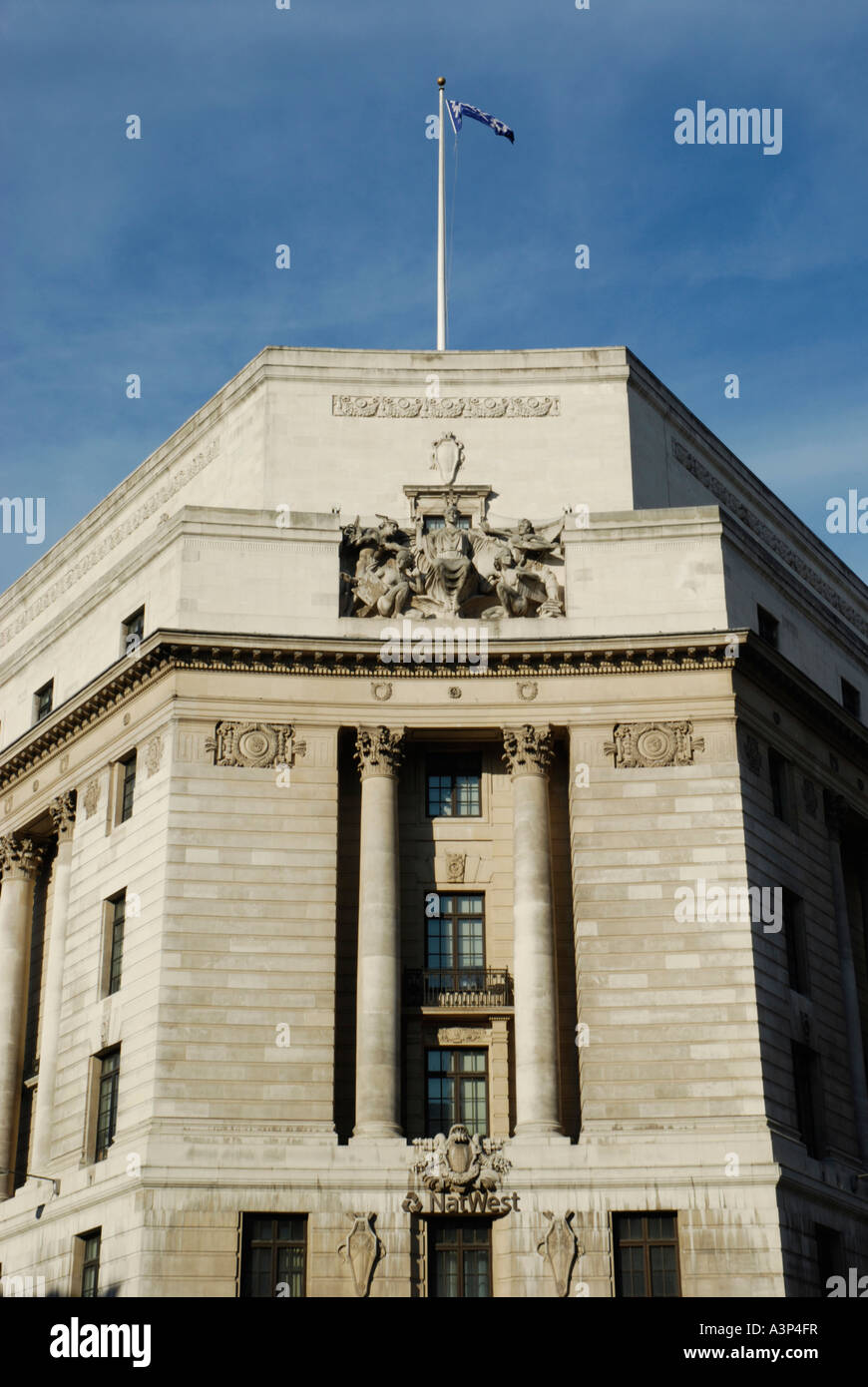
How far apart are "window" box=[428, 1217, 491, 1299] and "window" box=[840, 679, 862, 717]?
78.1 feet

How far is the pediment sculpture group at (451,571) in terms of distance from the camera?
52812 millimetres

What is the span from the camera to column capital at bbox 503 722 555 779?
167 feet

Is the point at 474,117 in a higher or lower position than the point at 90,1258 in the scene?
higher

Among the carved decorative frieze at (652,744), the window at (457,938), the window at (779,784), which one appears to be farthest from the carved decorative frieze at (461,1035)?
the window at (779,784)

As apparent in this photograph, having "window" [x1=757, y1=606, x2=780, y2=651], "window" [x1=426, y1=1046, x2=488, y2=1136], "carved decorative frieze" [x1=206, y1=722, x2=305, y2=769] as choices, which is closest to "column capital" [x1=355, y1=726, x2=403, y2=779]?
"carved decorative frieze" [x1=206, y1=722, x2=305, y2=769]

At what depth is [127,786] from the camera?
5306 cm

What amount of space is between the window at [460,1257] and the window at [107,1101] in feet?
29.0

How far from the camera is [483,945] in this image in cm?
5044

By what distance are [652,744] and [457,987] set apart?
827 centimetres

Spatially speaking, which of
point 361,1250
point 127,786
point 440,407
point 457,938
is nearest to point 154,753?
point 127,786

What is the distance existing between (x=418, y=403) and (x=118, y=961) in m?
18.8

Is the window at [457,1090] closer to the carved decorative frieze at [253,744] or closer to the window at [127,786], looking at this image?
the carved decorative frieze at [253,744]

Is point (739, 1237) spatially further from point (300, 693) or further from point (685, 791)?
point (300, 693)

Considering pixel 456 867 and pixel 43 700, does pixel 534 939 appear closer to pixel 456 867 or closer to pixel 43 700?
pixel 456 867
